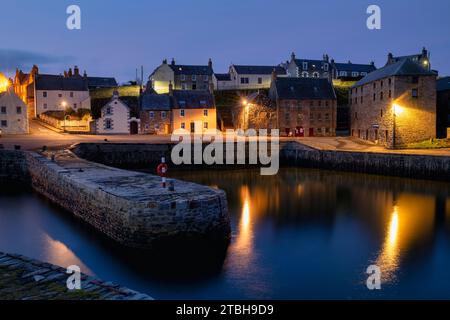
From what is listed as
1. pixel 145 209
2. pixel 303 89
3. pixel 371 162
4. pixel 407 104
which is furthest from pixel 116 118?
pixel 145 209

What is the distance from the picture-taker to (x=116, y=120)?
54.8 meters

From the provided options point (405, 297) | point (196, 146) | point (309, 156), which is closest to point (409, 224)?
point (405, 297)

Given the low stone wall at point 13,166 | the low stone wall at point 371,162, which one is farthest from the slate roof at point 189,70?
the low stone wall at point 13,166

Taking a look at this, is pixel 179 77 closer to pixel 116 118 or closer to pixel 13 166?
pixel 116 118

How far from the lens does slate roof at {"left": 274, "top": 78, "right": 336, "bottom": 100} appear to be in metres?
53.4

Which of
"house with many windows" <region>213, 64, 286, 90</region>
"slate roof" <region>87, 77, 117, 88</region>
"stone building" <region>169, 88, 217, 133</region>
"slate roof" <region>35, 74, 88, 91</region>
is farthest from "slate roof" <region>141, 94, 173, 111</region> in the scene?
"slate roof" <region>87, 77, 117, 88</region>

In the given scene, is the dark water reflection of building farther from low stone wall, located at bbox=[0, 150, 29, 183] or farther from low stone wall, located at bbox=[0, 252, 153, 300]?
low stone wall, located at bbox=[0, 150, 29, 183]

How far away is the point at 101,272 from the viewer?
13.4m

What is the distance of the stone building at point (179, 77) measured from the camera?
247ft

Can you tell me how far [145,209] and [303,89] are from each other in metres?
43.0

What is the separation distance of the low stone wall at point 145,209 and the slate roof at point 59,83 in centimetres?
5287

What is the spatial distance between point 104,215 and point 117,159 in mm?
23398

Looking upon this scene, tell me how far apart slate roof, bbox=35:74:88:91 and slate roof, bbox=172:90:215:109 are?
20996mm
